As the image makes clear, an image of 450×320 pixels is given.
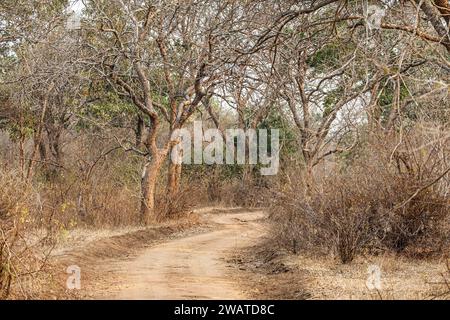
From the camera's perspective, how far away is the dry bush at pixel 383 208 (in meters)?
12.6

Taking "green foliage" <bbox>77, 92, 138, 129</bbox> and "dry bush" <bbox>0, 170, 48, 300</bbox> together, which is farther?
"green foliage" <bbox>77, 92, 138, 129</bbox>

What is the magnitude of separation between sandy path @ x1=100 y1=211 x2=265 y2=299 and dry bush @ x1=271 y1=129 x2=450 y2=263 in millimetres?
2015

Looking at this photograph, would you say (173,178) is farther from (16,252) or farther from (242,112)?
(16,252)

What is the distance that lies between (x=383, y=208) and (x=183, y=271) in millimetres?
3814

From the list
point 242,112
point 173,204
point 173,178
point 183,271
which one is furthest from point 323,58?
point 183,271

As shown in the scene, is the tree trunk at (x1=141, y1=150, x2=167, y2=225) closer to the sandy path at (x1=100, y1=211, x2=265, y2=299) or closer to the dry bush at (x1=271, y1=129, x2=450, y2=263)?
the sandy path at (x1=100, y1=211, x2=265, y2=299)

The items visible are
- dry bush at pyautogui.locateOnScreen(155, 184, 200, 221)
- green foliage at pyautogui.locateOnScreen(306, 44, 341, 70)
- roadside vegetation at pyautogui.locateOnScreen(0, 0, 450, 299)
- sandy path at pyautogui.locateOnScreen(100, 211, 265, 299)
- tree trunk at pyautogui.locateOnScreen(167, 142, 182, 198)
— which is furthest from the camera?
tree trunk at pyautogui.locateOnScreen(167, 142, 182, 198)

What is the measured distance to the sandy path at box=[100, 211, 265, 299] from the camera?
9.95 metres

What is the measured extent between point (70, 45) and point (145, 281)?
10299 mm

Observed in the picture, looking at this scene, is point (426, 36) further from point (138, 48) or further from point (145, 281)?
point (138, 48)

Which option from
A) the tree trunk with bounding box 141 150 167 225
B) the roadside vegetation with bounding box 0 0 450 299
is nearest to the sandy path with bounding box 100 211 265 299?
the roadside vegetation with bounding box 0 0 450 299

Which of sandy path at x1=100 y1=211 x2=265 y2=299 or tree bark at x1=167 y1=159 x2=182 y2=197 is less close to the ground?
tree bark at x1=167 y1=159 x2=182 y2=197

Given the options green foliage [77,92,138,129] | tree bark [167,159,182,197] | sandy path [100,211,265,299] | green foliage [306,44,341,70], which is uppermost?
green foliage [306,44,341,70]
